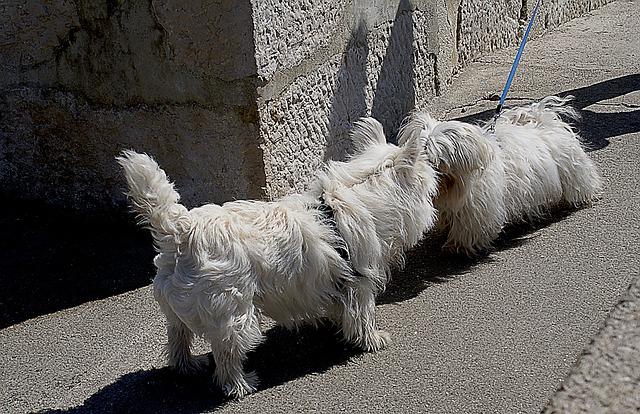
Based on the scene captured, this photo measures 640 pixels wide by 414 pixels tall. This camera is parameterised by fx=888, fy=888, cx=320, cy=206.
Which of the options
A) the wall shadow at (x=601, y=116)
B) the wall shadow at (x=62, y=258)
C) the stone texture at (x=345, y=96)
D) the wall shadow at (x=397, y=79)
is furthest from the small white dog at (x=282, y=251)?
the wall shadow at (x=601, y=116)

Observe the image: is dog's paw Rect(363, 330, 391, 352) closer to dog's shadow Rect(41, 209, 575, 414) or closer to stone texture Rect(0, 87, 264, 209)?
dog's shadow Rect(41, 209, 575, 414)

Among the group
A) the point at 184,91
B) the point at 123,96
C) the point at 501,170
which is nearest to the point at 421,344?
the point at 501,170

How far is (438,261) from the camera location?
5.05 meters

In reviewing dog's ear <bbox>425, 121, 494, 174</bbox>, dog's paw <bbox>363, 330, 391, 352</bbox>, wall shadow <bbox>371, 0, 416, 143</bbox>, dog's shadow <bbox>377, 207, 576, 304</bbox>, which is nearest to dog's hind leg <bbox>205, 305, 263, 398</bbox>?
dog's paw <bbox>363, 330, 391, 352</bbox>

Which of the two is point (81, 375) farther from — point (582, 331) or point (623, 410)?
point (623, 410)

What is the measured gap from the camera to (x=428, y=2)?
7324mm

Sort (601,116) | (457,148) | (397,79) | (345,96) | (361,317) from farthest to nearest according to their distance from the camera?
(601,116)
(397,79)
(345,96)
(457,148)
(361,317)

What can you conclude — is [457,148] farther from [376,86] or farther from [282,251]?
[376,86]

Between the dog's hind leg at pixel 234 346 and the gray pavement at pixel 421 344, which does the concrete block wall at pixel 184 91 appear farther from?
the dog's hind leg at pixel 234 346

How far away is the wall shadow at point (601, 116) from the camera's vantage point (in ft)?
22.1

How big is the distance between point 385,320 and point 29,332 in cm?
181

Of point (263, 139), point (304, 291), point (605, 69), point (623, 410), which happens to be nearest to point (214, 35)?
point (263, 139)

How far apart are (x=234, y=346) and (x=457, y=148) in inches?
61.2

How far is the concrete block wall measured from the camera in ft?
16.2
